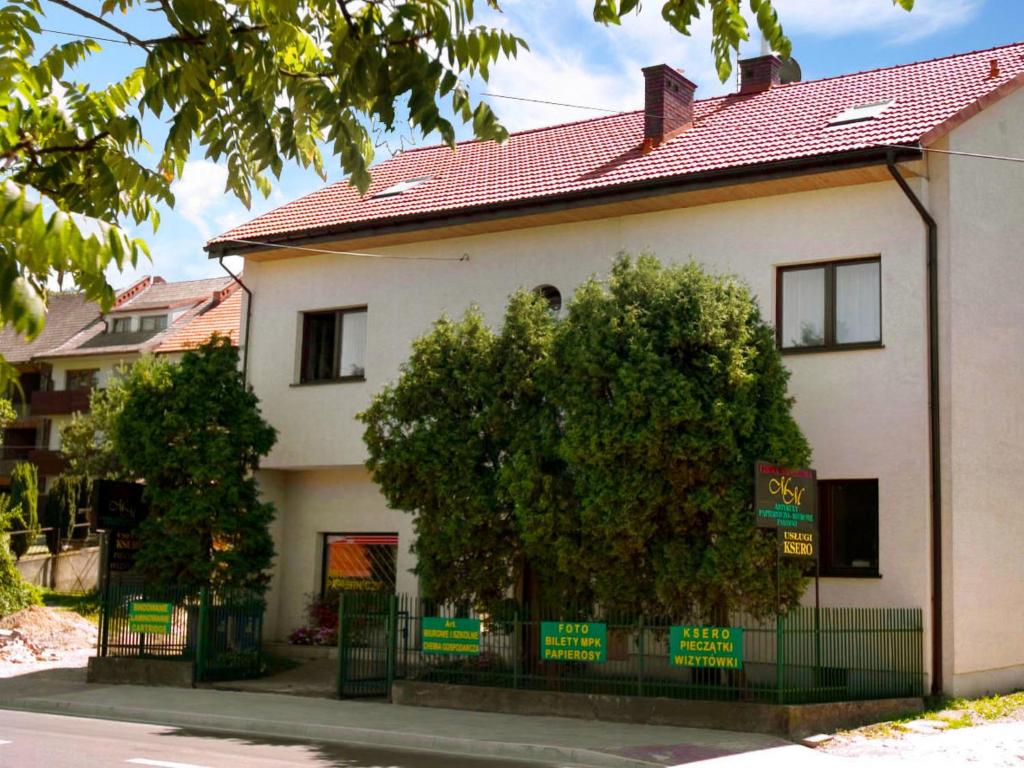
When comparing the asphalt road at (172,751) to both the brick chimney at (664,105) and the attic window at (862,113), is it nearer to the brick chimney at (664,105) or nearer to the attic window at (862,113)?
the attic window at (862,113)

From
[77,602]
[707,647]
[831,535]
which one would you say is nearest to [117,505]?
[707,647]

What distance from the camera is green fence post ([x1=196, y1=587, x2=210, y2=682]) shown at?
64.0ft

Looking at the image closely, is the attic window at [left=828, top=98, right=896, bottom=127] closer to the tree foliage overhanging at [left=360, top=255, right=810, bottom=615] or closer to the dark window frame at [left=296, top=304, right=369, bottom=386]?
the tree foliage overhanging at [left=360, top=255, right=810, bottom=615]

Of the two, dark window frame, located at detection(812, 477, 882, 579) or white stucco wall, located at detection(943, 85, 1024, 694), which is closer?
white stucco wall, located at detection(943, 85, 1024, 694)

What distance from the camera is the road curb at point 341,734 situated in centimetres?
1318

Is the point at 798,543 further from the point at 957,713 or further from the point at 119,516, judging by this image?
the point at 119,516

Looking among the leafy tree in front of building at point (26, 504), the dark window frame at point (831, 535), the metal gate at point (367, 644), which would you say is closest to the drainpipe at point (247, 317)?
the metal gate at point (367, 644)

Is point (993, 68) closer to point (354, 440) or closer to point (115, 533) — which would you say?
point (354, 440)

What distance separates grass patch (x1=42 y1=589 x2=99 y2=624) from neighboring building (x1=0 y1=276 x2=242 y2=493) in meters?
24.0

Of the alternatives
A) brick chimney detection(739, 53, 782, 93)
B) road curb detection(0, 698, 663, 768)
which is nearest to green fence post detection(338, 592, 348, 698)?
road curb detection(0, 698, 663, 768)

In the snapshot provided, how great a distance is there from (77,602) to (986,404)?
76.4ft

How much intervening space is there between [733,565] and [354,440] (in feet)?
28.6

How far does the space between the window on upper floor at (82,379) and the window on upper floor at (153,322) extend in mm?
3101

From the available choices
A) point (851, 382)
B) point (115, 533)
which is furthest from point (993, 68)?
point (115, 533)
